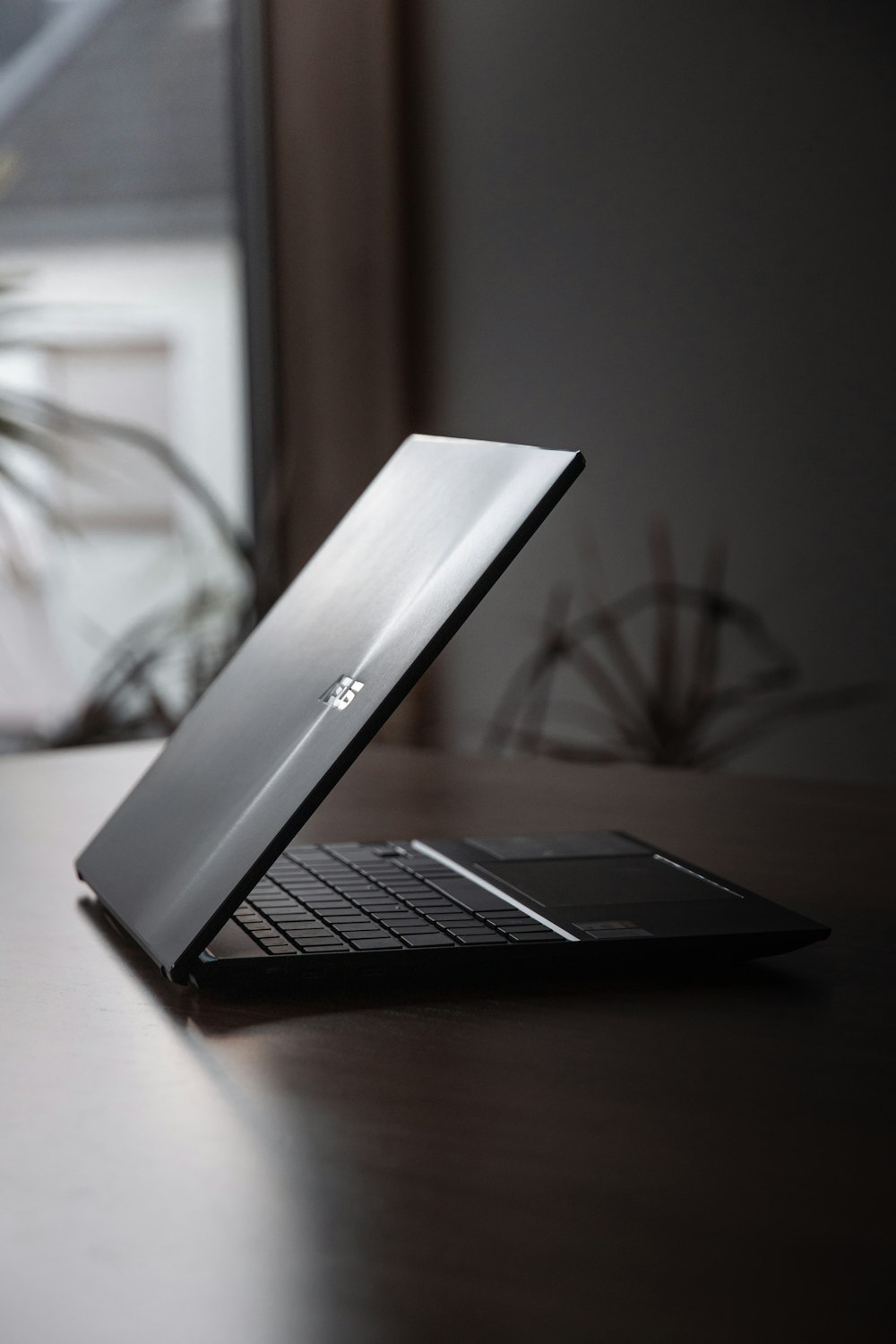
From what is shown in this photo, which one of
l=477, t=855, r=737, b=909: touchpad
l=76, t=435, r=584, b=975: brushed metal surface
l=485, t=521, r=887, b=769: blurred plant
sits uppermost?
l=76, t=435, r=584, b=975: brushed metal surface

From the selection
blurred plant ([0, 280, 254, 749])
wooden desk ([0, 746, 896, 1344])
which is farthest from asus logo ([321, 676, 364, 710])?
blurred plant ([0, 280, 254, 749])

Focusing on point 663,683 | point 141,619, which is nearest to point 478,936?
point 663,683

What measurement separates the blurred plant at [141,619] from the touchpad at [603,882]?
5.57 ft

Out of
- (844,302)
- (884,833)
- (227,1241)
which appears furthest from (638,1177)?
(844,302)

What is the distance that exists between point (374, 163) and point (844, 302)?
1.11m

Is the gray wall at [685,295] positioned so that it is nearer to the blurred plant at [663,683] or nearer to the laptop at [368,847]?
the blurred plant at [663,683]

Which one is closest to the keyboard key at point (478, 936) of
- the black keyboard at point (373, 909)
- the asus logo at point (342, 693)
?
the black keyboard at point (373, 909)

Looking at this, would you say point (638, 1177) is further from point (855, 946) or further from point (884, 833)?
point (884, 833)

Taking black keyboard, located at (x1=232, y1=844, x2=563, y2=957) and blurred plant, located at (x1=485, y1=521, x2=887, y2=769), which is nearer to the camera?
black keyboard, located at (x1=232, y1=844, x2=563, y2=957)

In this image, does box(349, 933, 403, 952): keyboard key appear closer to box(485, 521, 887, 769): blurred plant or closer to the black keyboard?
the black keyboard

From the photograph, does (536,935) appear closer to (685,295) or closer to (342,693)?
(342,693)

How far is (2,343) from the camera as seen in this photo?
7.73ft

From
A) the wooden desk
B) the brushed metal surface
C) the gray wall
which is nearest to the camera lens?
the wooden desk

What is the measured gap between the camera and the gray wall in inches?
101
